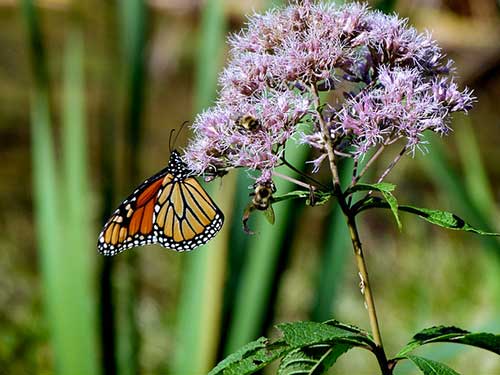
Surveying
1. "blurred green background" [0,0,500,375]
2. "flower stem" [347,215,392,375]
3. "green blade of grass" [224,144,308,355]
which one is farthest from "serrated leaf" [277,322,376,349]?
"green blade of grass" [224,144,308,355]

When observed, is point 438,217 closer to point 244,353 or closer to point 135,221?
point 244,353

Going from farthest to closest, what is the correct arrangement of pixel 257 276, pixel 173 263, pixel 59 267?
pixel 173 263
pixel 59 267
pixel 257 276

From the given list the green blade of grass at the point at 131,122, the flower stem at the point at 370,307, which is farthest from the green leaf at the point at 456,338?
the green blade of grass at the point at 131,122

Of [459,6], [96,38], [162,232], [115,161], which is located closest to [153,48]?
[96,38]

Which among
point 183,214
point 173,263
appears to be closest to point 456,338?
point 183,214

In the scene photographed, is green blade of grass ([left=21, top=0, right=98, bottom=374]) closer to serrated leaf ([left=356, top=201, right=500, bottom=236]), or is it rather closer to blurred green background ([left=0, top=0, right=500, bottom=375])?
blurred green background ([left=0, top=0, right=500, bottom=375])

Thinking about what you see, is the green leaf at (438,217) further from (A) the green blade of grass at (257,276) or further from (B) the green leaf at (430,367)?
(A) the green blade of grass at (257,276)
